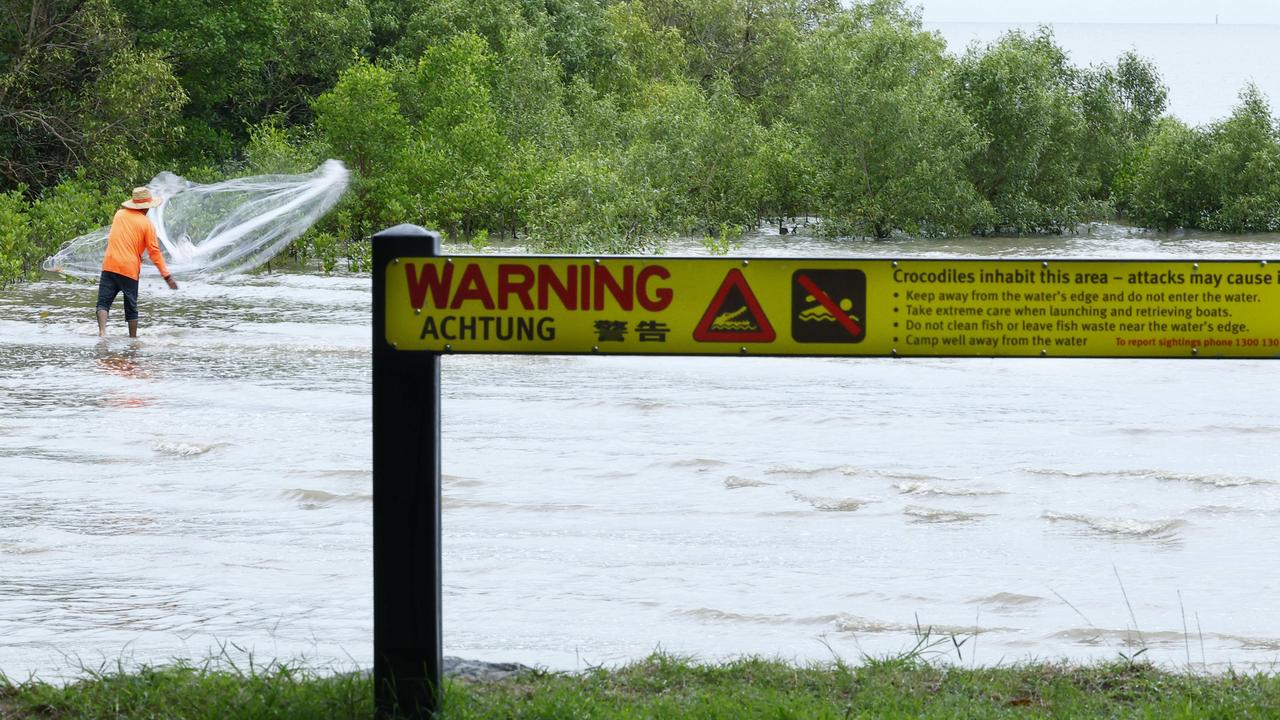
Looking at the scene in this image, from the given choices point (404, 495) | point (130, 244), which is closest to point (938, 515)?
point (404, 495)

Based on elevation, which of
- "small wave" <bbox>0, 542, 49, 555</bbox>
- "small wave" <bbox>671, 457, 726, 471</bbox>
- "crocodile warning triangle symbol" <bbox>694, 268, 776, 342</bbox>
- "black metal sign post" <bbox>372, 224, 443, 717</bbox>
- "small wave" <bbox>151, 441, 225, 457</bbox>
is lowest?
"small wave" <bbox>0, 542, 49, 555</bbox>

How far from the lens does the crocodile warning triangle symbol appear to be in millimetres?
4082

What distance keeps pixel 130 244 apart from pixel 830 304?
47.9 feet

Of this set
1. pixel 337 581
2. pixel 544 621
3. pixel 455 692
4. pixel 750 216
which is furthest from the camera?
pixel 750 216

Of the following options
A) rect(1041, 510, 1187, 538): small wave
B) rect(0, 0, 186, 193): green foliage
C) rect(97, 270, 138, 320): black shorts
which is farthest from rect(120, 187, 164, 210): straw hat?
rect(0, 0, 186, 193): green foliage

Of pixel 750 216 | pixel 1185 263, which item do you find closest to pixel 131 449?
pixel 1185 263

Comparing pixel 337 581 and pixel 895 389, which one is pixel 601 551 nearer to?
pixel 337 581

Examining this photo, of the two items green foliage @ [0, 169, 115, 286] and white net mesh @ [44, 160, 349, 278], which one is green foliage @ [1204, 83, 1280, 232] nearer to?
green foliage @ [0, 169, 115, 286]

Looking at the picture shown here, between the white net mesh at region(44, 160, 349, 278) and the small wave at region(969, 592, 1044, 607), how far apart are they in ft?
45.7

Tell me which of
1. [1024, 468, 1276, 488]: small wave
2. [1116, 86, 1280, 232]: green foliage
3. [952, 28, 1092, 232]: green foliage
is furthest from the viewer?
[1116, 86, 1280, 232]: green foliage

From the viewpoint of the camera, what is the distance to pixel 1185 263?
13.0ft

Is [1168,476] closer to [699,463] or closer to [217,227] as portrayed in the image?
[699,463]

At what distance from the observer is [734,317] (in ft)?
13.4

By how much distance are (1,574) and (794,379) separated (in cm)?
861
